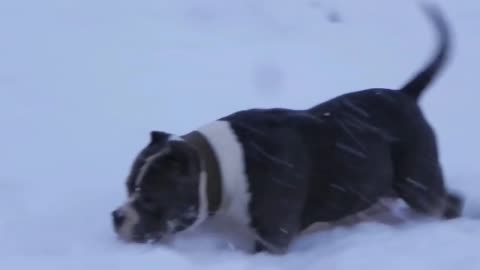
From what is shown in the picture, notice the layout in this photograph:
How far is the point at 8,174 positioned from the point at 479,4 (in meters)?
5.62

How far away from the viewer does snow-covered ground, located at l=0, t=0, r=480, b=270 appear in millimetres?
3088

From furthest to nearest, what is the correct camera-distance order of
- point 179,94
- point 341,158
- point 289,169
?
1. point 179,94
2. point 341,158
3. point 289,169

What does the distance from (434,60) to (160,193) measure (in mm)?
1443

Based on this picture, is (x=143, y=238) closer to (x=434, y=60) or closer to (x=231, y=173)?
(x=231, y=173)

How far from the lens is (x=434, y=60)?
390cm

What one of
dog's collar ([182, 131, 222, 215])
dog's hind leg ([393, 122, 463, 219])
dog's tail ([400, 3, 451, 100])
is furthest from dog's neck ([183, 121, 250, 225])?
dog's tail ([400, 3, 451, 100])

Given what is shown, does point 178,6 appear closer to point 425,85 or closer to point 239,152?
point 425,85

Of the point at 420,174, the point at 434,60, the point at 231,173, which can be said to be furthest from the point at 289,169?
the point at 434,60

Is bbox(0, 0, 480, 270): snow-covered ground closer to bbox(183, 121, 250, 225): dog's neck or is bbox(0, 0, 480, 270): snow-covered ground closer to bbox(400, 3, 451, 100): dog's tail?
bbox(183, 121, 250, 225): dog's neck

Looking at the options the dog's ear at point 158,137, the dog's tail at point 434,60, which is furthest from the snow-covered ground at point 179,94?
the dog's tail at point 434,60

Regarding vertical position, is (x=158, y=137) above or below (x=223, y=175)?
above

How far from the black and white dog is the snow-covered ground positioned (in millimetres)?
109

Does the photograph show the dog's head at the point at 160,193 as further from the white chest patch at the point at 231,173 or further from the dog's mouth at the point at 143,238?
the white chest patch at the point at 231,173

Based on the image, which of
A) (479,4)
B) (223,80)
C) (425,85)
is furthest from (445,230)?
(479,4)
